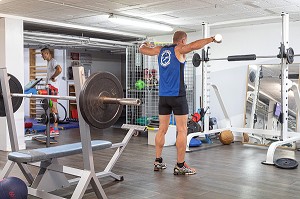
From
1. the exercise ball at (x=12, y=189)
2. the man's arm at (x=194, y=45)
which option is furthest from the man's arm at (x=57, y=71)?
the exercise ball at (x=12, y=189)

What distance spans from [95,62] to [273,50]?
630 cm

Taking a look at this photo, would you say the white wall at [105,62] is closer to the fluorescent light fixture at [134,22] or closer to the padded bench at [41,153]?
the fluorescent light fixture at [134,22]

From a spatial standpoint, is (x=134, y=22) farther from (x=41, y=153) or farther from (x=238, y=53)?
(x=41, y=153)

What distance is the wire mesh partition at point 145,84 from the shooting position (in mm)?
7664

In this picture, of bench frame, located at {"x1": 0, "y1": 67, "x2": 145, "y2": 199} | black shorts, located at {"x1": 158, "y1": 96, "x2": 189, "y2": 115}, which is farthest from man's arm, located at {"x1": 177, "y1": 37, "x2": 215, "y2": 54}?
bench frame, located at {"x1": 0, "y1": 67, "x2": 145, "y2": 199}

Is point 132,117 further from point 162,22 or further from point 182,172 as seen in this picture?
point 182,172

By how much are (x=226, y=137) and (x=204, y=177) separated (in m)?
2.38

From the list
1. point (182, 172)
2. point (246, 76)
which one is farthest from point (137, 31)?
point (182, 172)

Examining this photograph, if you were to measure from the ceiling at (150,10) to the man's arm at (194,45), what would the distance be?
106cm

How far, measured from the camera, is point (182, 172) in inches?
169

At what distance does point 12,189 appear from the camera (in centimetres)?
296

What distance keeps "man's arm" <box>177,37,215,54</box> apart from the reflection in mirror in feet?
9.35

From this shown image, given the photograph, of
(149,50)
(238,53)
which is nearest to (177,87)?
(149,50)

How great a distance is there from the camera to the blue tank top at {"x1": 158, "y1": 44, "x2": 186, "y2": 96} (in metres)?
4.28
